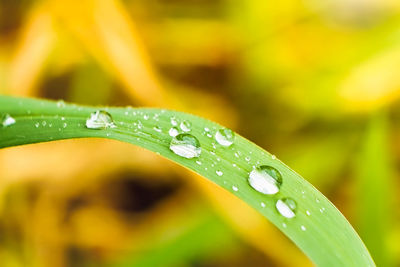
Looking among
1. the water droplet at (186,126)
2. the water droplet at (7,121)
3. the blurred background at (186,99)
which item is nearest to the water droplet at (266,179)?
the water droplet at (186,126)

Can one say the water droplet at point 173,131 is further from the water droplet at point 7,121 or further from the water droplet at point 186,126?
the water droplet at point 7,121

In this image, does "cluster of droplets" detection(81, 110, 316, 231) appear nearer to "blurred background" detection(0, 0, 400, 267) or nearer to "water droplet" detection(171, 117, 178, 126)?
"water droplet" detection(171, 117, 178, 126)

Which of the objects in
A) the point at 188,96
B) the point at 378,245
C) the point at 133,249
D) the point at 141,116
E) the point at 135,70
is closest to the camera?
the point at 141,116

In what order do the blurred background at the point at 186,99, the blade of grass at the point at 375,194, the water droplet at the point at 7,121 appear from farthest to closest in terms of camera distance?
1. the blurred background at the point at 186,99
2. the blade of grass at the point at 375,194
3. the water droplet at the point at 7,121

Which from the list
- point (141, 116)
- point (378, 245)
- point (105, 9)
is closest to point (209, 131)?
point (141, 116)

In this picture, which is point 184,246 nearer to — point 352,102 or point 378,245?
point 378,245
